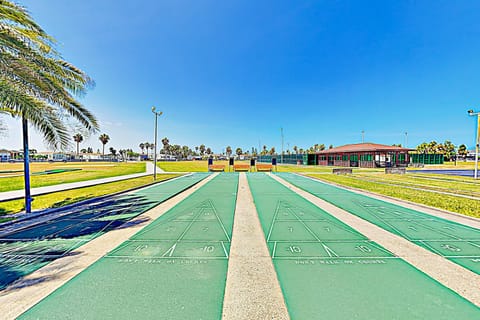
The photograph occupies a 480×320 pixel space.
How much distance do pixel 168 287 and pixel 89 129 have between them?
841 centimetres

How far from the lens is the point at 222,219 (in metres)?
6.89

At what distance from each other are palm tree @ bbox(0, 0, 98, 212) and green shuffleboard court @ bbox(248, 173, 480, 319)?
7665mm

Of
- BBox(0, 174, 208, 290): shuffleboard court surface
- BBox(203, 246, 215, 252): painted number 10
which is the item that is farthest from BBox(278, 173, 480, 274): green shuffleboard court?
BBox(0, 174, 208, 290): shuffleboard court surface

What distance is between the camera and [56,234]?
557 cm

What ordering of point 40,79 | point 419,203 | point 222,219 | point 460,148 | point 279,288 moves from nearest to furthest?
point 279,288, point 40,79, point 222,219, point 419,203, point 460,148

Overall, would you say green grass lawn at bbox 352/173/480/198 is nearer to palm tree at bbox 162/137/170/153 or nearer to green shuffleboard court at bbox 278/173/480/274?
green shuffleboard court at bbox 278/173/480/274

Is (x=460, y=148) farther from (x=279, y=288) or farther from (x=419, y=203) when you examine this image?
(x=279, y=288)

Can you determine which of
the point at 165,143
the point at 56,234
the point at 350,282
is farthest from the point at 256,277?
the point at 165,143

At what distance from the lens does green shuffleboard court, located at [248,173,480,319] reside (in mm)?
2797

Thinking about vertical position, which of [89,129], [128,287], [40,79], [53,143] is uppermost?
[40,79]

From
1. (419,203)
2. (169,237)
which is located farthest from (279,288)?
(419,203)

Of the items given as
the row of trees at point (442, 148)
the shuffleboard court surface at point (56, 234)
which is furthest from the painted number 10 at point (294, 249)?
the row of trees at point (442, 148)

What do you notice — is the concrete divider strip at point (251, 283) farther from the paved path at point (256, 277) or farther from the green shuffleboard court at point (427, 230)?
the green shuffleboard court at point (427, 230)

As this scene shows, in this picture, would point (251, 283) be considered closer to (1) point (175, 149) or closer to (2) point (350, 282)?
(2) point (350, 282)
